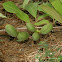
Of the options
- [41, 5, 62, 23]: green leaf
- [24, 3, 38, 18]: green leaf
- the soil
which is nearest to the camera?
the soil

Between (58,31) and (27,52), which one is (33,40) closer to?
(27,52)

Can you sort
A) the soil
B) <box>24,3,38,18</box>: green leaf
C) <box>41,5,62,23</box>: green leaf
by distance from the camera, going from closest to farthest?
the soil
<box>41,5,62,23</box>: green leaf
<box>24,3,38,18</box>: green leaf

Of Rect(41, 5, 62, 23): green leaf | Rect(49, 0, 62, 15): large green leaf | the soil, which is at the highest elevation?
Rect(49, 0, 62, 15): large green leaf

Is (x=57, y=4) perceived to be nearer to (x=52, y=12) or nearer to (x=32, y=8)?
(x=52, y=12)

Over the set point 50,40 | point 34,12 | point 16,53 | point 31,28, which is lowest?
point 16,53

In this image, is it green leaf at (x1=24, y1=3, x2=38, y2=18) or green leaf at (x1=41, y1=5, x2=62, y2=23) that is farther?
green leaf at (x1=24, y1=3, x2=38, y2=18)

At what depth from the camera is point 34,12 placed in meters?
1.48

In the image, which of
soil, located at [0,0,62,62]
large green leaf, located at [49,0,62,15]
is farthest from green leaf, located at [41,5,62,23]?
soil, located at [0,0,62,62]

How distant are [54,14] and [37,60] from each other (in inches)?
20.0

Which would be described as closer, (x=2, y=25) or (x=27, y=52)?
(x=27, y=52)

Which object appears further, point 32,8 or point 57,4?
point 32,8

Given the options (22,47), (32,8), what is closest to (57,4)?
(32,8)

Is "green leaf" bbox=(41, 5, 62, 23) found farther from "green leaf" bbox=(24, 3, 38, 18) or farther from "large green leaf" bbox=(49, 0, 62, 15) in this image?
"green leaf" bbox=(24, 3, 38, 18)

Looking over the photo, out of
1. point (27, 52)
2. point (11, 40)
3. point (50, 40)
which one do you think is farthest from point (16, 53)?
point (50, 40)
